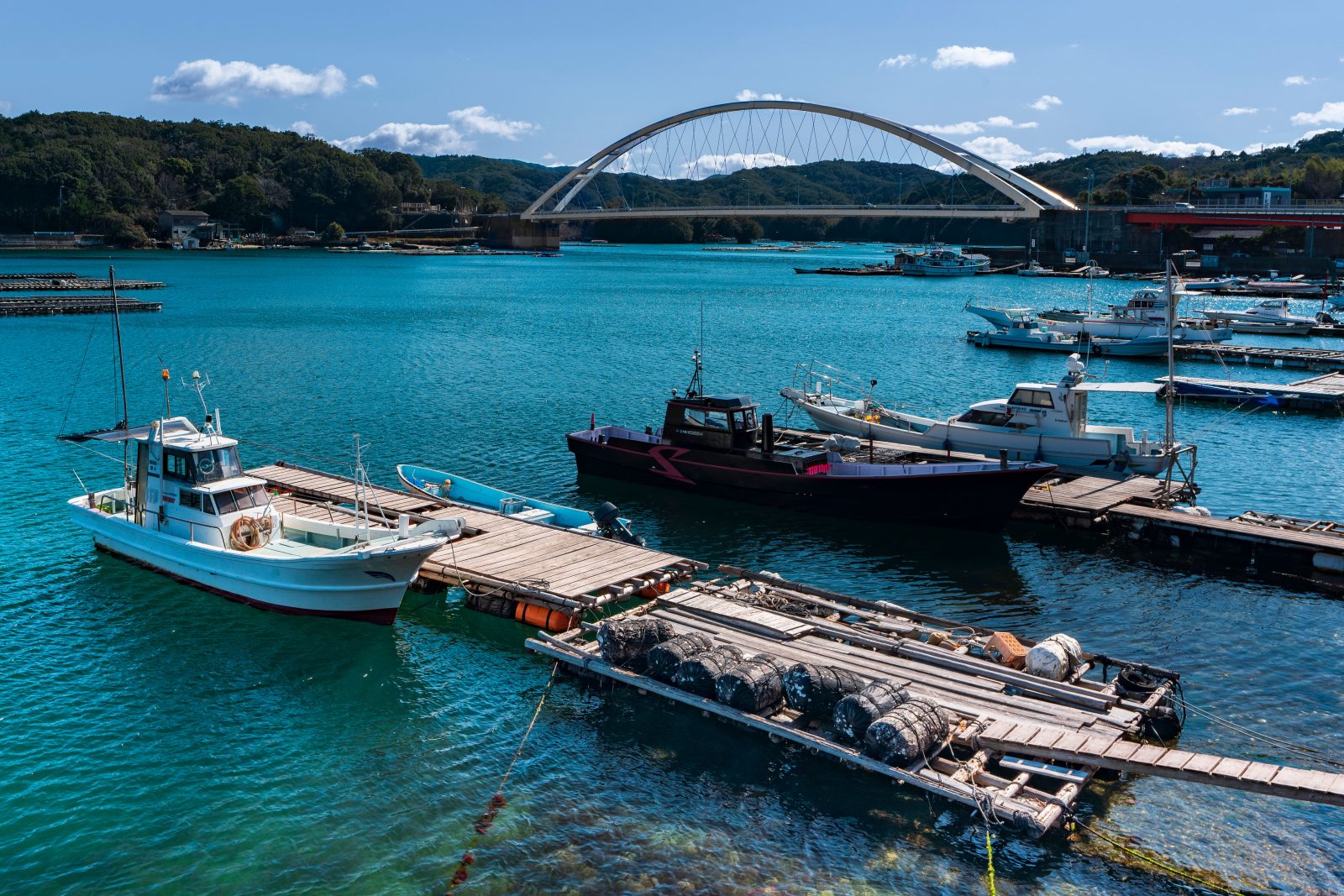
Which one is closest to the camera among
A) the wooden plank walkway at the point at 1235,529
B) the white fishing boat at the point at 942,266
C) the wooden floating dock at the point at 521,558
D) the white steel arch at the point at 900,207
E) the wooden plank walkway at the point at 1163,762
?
the wooden plank walkway at the point at 1163,762

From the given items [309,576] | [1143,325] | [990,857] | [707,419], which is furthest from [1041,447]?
[1143,325]

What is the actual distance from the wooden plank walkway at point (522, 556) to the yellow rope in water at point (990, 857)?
9089mm

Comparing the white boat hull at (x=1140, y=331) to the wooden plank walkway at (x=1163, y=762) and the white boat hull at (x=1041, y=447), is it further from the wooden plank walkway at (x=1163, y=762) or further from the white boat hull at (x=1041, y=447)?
the wooden plank walkway at (x=1163, y=762)

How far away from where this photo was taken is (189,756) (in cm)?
1669

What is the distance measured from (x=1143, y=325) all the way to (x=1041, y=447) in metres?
40.0

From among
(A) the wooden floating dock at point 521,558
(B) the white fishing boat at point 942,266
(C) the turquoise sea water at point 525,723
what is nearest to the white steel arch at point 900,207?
(B) the white fishing boat at point 942,266

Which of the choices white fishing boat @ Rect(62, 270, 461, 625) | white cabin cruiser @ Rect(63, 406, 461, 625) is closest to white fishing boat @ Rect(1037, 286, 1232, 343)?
white fishing boat @ Rect(62, 270, 461, 625)

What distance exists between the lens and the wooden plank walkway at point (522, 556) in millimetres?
21531

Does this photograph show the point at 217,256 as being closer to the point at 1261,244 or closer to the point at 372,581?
the point at 1261,244

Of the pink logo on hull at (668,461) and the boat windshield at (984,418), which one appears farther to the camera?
the boat windshield at (984,418)

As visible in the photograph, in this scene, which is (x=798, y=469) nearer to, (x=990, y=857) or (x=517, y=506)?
(x=517, y=506)

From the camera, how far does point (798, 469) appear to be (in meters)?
28.9

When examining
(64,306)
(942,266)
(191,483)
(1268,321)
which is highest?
(942,266)

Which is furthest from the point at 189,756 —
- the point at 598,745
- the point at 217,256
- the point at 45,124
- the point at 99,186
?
the point at 45,124
